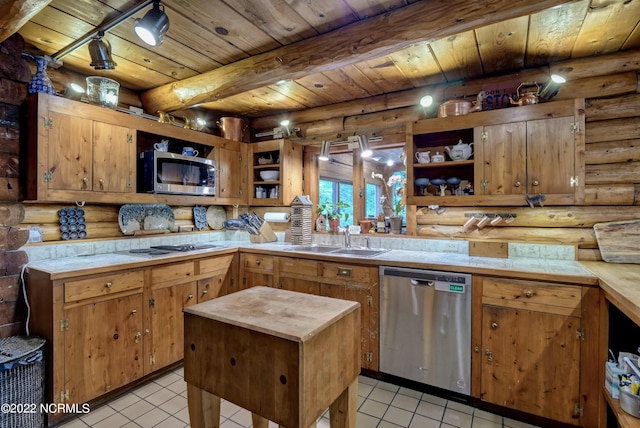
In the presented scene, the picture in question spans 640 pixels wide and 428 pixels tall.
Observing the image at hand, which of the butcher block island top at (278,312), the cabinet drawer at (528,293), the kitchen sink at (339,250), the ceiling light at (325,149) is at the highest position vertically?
the ceiling light at (325,149)

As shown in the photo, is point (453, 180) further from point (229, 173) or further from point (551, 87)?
point (229, 173)

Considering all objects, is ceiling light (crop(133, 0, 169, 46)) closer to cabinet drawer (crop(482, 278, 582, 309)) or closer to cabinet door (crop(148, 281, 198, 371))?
cabinet door (crop(148, 281, 198, 371))

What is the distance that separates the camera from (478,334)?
87.7 inches

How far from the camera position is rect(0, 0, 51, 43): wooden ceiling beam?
159 centimetres

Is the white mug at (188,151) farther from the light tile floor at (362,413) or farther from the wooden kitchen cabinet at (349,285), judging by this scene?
the light tile floor at (362,413)

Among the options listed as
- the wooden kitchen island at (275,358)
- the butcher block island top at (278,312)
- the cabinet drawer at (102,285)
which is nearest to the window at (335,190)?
the cabinet drawer at (102,285)

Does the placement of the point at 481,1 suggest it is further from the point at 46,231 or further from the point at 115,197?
the point at 46,231

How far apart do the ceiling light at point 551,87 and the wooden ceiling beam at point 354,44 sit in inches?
33.6

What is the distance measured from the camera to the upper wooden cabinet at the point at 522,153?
2314mm

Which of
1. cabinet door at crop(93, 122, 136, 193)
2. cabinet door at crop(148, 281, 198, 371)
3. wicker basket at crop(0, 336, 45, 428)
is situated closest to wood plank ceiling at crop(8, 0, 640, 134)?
cabinet door at crop(93, 122, 136, 193)

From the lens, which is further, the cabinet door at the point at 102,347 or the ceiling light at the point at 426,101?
the ceiling light at the point at 426,101

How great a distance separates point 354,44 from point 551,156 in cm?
169

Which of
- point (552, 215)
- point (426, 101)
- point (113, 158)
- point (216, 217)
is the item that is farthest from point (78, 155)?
point (552, 215)

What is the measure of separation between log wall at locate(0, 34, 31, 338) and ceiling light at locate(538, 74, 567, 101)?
3900 mm
